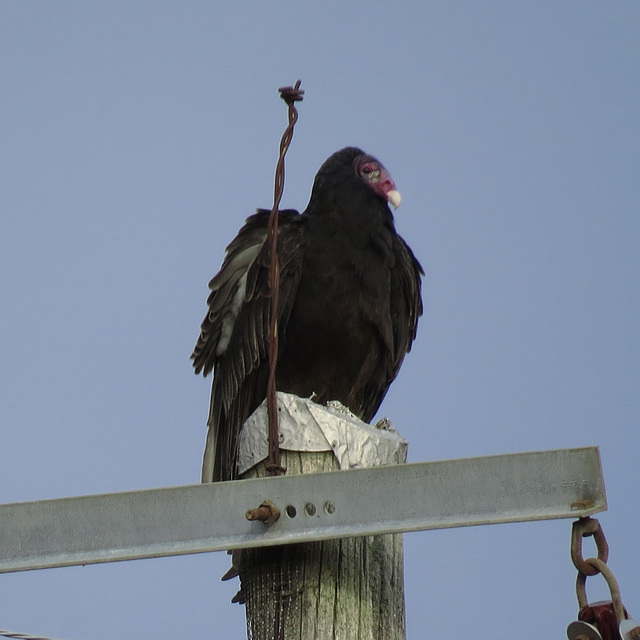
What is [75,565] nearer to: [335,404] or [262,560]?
[262,560]

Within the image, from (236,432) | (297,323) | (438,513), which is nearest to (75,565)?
(438,513)

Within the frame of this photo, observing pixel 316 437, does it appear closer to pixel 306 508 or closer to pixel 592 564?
pixel 306 508

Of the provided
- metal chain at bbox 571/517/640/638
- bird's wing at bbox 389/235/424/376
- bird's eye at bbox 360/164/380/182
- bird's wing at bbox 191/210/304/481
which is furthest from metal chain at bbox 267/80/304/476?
bird's eye at bbox 360/164/380/182

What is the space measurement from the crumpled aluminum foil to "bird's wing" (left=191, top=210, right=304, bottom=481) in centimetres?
165

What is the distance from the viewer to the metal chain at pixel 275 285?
7.47ft

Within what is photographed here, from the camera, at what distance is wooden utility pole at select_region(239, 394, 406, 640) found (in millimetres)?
2105

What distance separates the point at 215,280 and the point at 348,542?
2.48 metres

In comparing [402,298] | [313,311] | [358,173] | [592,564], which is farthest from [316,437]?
[358,173]

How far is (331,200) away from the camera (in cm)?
471

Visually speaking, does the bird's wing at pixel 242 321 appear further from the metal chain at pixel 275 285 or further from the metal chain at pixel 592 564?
the metal chain at pixel 592 564

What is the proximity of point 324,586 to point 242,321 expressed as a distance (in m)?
2.31

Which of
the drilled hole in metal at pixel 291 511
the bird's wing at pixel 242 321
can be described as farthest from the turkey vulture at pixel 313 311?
the drilled hole in metal at pixel 291 511

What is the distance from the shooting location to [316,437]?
2.32 metres

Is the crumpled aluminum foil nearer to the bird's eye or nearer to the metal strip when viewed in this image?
the metal strip
